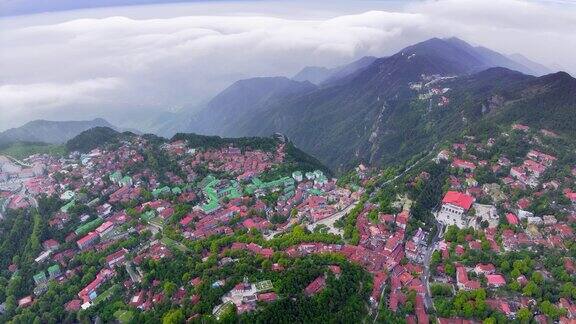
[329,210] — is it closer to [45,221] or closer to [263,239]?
[263,239]

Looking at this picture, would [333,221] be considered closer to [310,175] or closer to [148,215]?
[310,175]

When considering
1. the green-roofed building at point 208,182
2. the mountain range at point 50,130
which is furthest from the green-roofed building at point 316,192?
the mountain range at point 50,130

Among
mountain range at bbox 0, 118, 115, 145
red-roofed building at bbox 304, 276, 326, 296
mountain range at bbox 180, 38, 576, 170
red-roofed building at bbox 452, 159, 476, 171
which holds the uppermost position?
red-roofed building at bbox 452, 159, 476, 171

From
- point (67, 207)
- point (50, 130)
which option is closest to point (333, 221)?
point (67, 207)

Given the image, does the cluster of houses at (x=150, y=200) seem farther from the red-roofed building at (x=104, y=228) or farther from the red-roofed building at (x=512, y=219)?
the red-roofed building at (x=512, y=219)

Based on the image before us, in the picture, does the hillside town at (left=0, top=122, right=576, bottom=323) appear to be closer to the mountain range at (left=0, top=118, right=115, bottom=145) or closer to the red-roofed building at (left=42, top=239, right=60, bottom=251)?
the red-roofed building at (left=42, top=239, right=60, bottom=251)

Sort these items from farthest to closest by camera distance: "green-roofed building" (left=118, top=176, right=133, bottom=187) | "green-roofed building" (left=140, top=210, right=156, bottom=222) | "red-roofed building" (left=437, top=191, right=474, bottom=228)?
"green-roofed building" (left=118, top=176, right=133, bottom=187)
"green-roofed building" (left=140, top=210, right=156, bottom=222)
"red-roofed building" (left=437, top=191, right=474, bottom=228)

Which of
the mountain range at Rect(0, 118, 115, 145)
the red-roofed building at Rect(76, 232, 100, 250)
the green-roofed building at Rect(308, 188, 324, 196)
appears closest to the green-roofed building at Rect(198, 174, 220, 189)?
the green-roofed building at Rect(308, 188, 324, 196)
